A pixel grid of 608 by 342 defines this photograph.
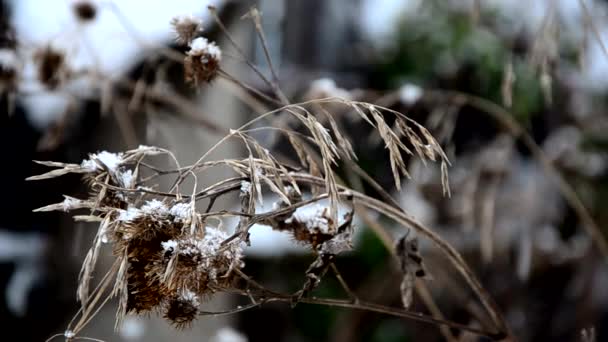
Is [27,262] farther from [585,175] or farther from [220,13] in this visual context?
[585,175]

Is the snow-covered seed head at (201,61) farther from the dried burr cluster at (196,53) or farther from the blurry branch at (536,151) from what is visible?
the blurry branch at (536,151)

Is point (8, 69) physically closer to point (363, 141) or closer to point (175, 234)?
point (175, 234)

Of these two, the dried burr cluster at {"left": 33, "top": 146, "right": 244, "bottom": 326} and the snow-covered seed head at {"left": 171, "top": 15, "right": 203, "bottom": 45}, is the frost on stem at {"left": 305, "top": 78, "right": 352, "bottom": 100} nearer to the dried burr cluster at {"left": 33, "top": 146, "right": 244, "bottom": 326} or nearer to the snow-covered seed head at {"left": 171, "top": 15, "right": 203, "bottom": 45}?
the snow-covered seed head at {"left": 171, "top": 15, "right": 203, "bottom": 45}

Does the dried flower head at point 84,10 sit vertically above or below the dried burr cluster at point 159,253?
above

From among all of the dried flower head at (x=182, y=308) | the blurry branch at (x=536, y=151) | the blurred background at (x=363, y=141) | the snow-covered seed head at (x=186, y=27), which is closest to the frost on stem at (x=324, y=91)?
the blurred background at (x=363, y=141)

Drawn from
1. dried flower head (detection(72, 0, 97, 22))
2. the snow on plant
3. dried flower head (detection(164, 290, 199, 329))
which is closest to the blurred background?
dried flower head (detection(72, 0, 97, 22))
